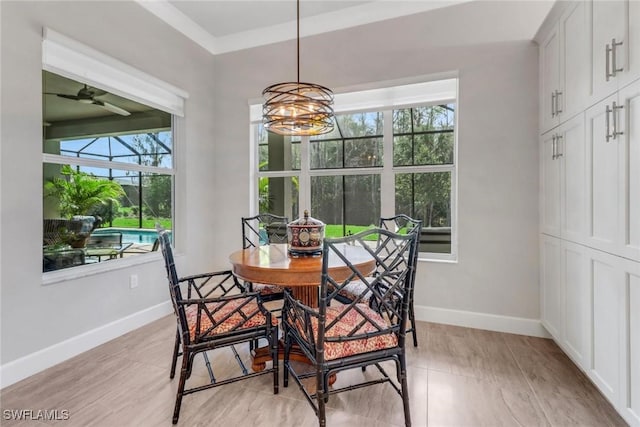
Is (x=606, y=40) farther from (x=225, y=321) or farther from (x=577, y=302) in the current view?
(x=225, y=321)

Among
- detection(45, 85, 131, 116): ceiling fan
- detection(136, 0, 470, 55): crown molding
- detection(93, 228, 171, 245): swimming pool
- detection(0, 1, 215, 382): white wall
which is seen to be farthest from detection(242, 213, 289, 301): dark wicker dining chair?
detection(136, 0, 470, 55): crown molding

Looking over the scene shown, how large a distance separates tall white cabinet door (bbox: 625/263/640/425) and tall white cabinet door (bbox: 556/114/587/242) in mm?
469

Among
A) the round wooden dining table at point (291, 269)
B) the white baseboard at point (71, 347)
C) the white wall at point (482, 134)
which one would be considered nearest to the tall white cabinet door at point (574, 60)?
the white wall at point (482, 134)

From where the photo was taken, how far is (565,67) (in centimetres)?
212

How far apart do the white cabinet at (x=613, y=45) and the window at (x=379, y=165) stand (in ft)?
4.11

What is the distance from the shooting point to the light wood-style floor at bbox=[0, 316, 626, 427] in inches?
64.9

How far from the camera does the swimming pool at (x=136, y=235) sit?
2798 millimetres

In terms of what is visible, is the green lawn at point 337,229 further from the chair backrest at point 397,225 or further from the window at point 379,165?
the chair backrest at point 397,225

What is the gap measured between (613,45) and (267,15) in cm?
286

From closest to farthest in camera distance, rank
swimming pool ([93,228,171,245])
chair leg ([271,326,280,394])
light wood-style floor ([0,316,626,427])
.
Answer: light wood-style floor ([0,316,626,427]), chair leg ([271,326,280,394]), swimming pool ([93,228,171,245])

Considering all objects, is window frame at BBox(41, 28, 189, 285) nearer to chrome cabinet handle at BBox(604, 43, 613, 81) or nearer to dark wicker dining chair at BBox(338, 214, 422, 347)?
dark wicker dining chair at BBox(338, 214, 422, 347)

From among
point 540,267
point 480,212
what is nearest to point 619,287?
point 540,267

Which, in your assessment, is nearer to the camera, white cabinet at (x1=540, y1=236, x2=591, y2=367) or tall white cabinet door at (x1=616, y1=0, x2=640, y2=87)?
tall white cabinet door at (x1=616, y1=0, x2=640, y2=87)

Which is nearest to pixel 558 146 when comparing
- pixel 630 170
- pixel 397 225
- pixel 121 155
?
pixel 630 170
